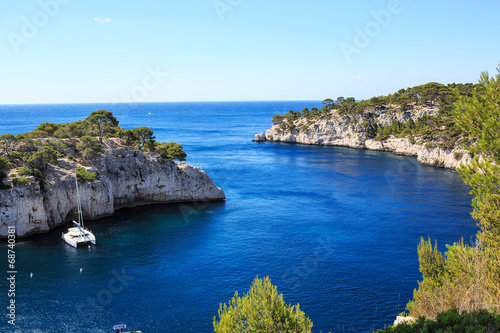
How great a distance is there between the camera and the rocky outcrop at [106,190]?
158 ft

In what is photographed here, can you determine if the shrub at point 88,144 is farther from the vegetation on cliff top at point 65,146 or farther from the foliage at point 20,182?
the foliage at point 20,182

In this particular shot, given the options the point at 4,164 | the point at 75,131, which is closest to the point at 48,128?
the point at 75,131

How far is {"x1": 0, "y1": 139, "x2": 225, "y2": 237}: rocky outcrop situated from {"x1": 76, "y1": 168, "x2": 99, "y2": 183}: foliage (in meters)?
0.64

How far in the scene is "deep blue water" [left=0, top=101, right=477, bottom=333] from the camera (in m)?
32.5

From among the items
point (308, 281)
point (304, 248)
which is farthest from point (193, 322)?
point (304, 248)

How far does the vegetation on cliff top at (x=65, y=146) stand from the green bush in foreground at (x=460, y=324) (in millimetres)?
50387

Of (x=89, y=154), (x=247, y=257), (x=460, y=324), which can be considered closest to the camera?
(x=460, y=324)

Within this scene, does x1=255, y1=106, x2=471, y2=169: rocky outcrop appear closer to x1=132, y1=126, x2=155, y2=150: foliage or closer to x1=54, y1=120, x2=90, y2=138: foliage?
x1=132, y1=126, x2=155, y2=150: foliage

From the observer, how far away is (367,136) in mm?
135125

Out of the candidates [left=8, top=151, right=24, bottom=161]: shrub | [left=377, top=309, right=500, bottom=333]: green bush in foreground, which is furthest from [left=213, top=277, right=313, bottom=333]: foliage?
[left=8, top=151, right=24, bottom=161]: shrub

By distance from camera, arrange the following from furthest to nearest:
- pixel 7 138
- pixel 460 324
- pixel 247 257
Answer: pixel 7 138
pixel 247 257
pixel 460 324

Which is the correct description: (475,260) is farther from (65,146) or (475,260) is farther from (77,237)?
(65,146)

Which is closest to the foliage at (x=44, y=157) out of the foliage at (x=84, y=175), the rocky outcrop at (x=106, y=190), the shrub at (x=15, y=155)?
the rocky outcrop at (x=106, y=190)

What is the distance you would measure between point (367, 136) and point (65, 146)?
107 m
